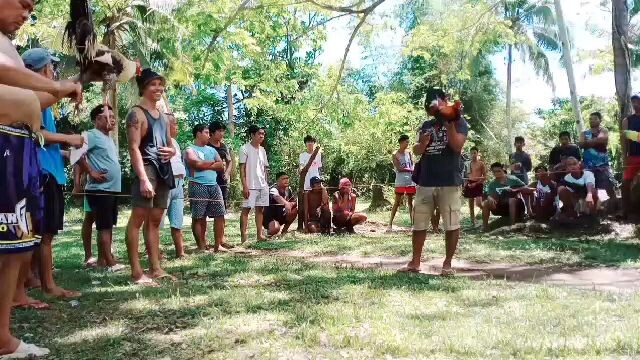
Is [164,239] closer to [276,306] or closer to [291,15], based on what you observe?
[291,15]


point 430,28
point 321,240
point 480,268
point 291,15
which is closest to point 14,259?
point 480,268

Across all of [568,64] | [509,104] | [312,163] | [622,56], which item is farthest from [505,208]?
[509,104]

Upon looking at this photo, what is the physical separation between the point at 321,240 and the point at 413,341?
531cm

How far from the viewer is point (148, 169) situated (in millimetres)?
4473

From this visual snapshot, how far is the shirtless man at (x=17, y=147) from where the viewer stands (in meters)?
2.49

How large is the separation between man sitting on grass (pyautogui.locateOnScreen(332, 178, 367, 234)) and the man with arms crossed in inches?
108

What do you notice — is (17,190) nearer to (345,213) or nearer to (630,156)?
(345,213)

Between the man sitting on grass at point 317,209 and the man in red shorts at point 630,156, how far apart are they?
447cm

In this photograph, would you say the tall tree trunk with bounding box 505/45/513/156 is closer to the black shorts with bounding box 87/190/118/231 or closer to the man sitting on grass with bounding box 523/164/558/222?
the man sitting on grass with bounding box 523/164/558/222

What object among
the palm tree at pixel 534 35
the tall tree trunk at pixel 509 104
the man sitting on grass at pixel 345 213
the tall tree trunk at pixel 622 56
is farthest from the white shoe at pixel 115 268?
the tall tree trunk at pixel 509 104

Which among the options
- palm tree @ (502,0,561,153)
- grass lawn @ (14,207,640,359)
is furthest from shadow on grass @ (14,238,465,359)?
palm tree @ (502,0,561,153)

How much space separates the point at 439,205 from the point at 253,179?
11.7 ft

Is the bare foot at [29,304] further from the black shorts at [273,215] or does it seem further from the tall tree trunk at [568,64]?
the tall tree trunk at [568,64]

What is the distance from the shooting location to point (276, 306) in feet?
11.8
